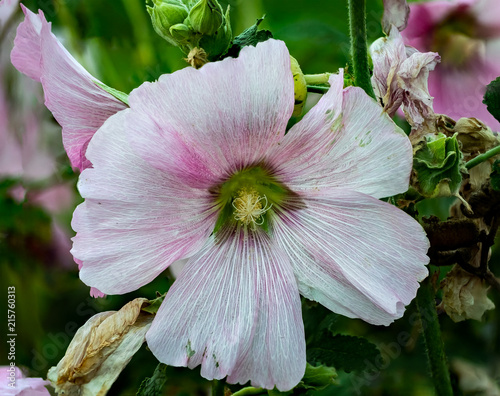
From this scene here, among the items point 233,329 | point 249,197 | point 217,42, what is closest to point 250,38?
point 217,42

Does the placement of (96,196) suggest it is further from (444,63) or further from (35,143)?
(35,143)

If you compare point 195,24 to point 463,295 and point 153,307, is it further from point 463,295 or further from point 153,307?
point 463,295

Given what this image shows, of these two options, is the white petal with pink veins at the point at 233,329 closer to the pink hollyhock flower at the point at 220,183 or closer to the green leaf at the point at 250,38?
the pink hollyhock flower at the point at 220,183

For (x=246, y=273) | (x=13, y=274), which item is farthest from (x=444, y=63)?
(x=13, y=274)

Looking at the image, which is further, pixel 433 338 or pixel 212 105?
pixel 433 338

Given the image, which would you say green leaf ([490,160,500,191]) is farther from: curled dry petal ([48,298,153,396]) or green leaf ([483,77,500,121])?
curled dry petal ([48,298,153,396])
